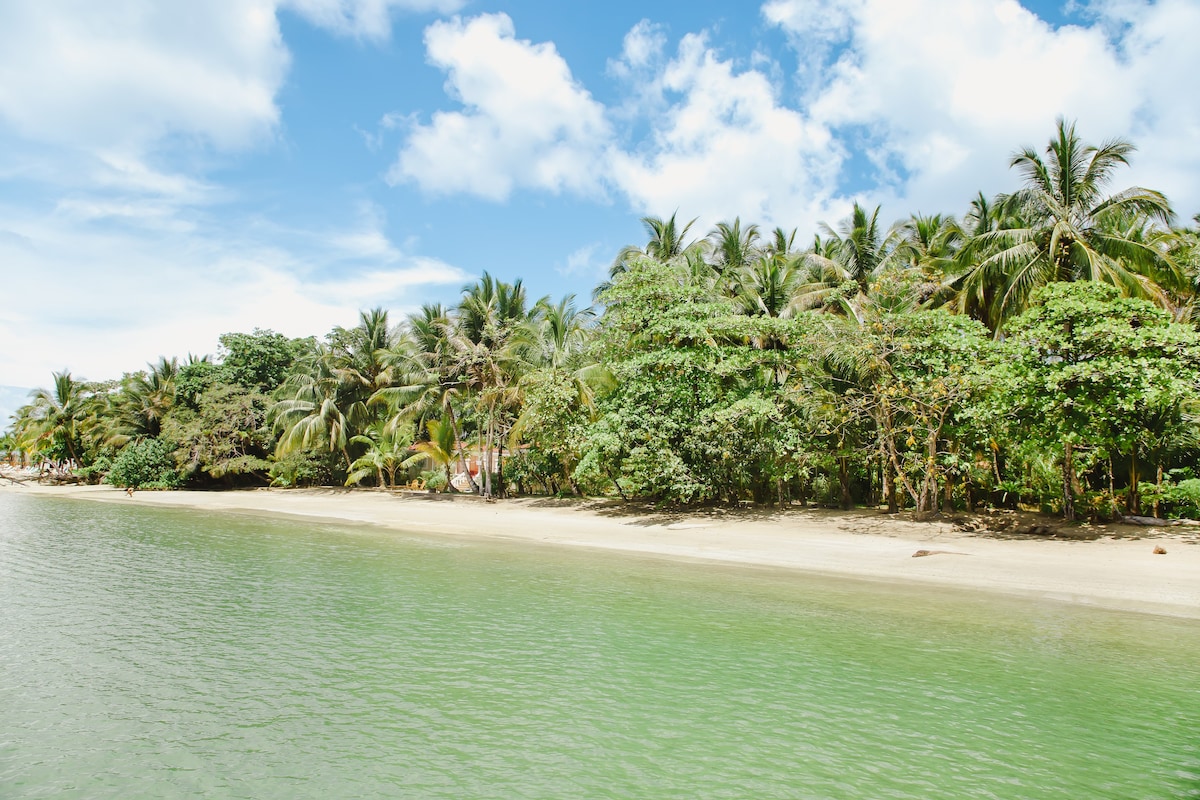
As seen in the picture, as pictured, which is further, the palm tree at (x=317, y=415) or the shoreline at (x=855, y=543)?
the palm tree at (x=317, y=415)

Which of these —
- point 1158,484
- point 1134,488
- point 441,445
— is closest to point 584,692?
point 1158,484

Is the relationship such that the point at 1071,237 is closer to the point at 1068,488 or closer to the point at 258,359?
the point at 1068,488

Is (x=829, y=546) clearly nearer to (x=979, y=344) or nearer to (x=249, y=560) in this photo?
(x=979, y=344)

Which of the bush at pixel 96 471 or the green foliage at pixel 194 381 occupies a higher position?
the green foliage at pixel 194 381

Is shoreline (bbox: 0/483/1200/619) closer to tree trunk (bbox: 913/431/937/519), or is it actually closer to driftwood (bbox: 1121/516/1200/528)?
driftwood (bbox: 1121/516/1200/528)

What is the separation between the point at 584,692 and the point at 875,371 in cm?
1350

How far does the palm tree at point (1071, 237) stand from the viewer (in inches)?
658

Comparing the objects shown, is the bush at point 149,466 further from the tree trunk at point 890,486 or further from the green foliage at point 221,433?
the tree trunk at point 890,486

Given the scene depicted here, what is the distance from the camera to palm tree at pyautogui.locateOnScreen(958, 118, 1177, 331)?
1672 cm

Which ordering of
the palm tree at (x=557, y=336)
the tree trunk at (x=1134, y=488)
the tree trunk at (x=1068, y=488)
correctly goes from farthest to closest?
the palm tree at (x=557, y=336) → the tree trunk at (x=1134, y=488) → the tree trunk at (x=1068, y=488)

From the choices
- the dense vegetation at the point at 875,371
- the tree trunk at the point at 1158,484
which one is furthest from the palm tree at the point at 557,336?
the tree trunk at the point at 1158,484

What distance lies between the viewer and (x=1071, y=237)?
1733cm

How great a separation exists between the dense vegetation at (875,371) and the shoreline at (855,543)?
4.48 ft

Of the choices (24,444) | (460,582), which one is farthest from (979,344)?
(24,444)
